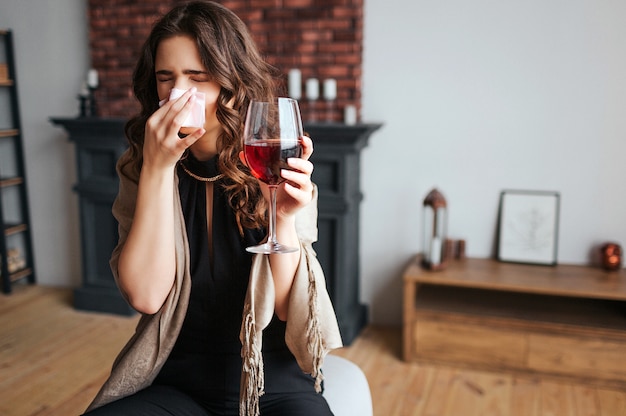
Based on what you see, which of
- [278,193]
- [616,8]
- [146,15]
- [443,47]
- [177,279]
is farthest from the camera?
[146,15]

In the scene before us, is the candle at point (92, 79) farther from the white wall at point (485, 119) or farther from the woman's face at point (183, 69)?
the woman's face at point (183, 69)

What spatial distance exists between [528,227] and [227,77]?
2.03 metres

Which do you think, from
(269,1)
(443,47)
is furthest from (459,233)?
(269,1)

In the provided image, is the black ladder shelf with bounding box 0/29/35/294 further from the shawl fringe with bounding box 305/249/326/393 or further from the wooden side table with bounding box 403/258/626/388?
the shawl fringe with bounding box 305/249/326/393

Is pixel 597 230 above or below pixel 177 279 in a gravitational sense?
below

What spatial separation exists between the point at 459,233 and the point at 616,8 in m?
1.22

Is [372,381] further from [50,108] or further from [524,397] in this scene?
[50,108]

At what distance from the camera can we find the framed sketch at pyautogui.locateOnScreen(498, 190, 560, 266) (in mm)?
2775

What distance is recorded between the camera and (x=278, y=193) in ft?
3.65

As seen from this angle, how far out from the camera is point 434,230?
2.75m

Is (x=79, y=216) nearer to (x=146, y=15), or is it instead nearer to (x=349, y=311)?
(x=146, y=15)

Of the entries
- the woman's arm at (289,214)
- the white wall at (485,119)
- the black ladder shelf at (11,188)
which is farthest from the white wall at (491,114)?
the black ladder shelf at (11,188)

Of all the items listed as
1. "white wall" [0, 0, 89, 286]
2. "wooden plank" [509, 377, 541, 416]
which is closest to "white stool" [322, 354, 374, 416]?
"wooden plank" [509, 377, 541, 416]

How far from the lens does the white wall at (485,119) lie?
2680 mm
